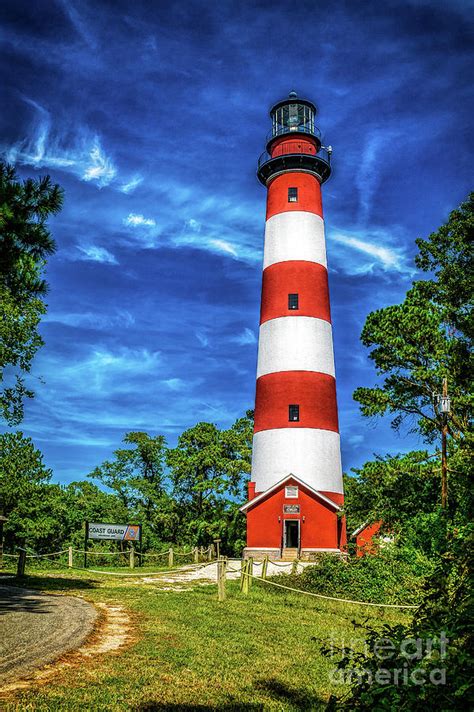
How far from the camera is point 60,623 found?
36.0 feet

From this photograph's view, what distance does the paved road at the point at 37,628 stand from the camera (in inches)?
320

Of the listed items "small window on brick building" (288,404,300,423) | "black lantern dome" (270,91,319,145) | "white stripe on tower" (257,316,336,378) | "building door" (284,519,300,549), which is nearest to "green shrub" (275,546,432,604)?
"building door" (284,519,300,549)

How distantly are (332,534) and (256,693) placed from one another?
71.0 ft

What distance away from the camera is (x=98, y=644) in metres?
9.52

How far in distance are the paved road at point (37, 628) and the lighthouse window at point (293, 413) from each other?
15.0 m

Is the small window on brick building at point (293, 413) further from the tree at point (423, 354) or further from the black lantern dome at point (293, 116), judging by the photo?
the black lantern dome at point (293, 116)

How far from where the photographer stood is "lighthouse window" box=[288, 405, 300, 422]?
28.0m

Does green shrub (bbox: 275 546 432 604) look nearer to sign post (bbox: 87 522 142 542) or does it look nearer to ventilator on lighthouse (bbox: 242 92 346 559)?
ventilator on lighthouse (bbox: 242 92 346 559)

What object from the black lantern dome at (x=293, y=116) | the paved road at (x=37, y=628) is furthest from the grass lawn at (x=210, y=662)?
the black lantern dome at (x=293, y=116)

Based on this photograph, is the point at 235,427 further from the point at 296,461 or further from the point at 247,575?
the point at 247,575

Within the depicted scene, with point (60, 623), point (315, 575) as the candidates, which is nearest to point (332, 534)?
point (315, 575)

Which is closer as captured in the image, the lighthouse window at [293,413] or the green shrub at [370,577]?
the green shrub at [370,577]

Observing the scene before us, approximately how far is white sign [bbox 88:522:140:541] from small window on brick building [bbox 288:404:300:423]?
353 inches

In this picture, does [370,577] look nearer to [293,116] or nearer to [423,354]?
[423,354]
